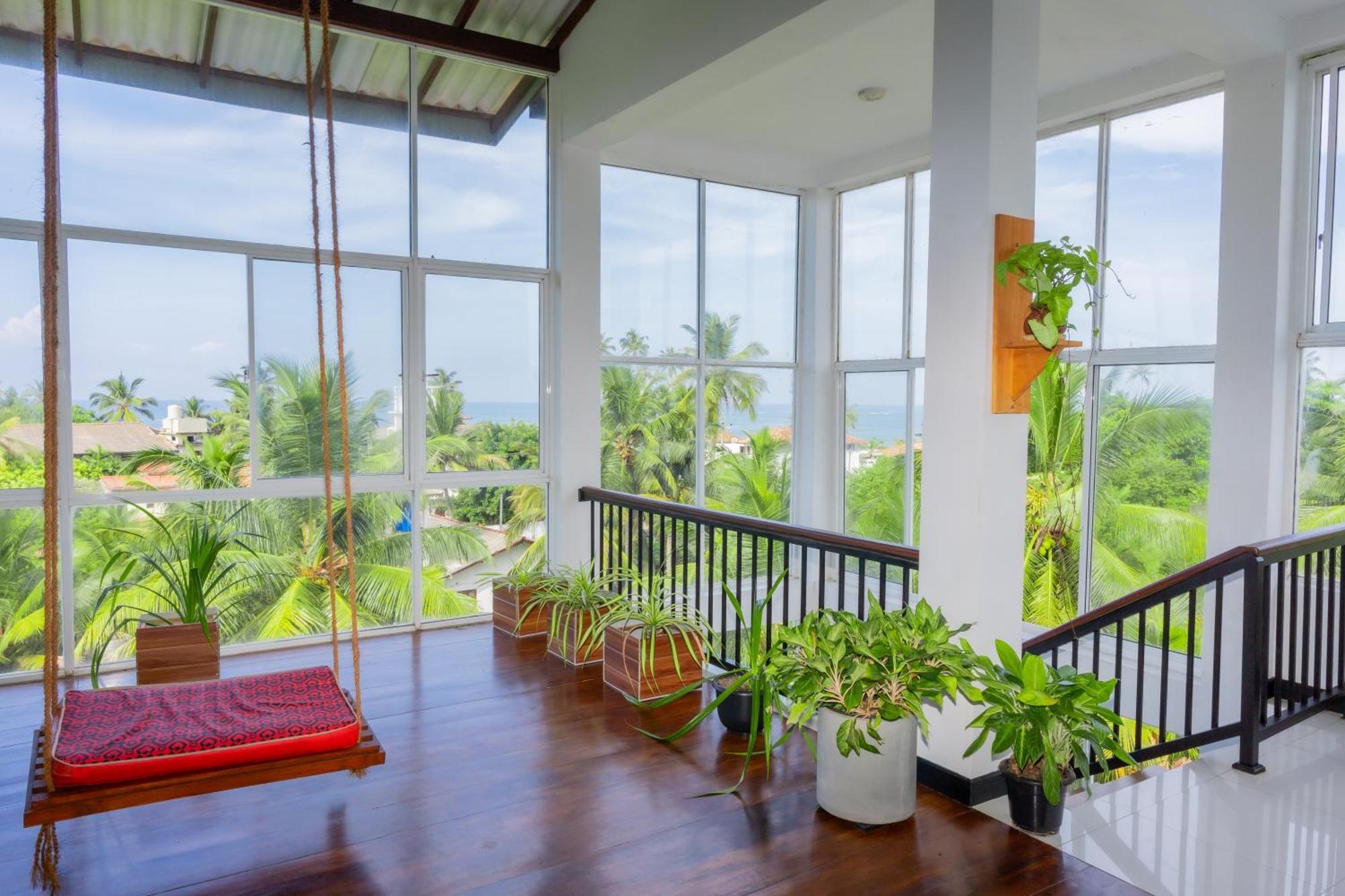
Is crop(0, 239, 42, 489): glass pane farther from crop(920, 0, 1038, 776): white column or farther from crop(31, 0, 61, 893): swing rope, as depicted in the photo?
crop(920, 0, 1038, 776): white column

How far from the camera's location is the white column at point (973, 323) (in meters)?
2.88

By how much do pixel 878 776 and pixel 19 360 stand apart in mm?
4178

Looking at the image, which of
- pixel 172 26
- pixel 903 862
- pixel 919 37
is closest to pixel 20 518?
pixel 172 26

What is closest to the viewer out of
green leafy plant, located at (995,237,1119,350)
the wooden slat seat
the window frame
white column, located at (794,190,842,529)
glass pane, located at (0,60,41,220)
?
the wooden slat seat

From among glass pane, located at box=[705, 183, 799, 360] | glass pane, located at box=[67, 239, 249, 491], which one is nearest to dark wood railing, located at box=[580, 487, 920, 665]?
glass pane, located at box=[705, 183, 799, 360]

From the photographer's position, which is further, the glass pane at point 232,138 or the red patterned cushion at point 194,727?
the glass pane at point 232,138

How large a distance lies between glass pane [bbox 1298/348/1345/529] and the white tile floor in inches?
55.3

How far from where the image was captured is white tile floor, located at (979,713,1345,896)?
100 inches

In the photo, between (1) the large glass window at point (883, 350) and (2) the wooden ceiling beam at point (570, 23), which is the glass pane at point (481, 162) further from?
(1) the large glass window at point (883, 350)

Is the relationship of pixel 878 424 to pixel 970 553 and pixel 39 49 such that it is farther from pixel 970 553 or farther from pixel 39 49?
pixel 39 49

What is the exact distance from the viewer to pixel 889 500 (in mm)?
6910

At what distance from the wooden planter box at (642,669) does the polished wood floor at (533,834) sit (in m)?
0.34

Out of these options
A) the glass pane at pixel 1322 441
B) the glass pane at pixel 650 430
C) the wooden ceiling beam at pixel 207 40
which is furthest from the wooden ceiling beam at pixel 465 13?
the glass pane at pixel 1322 441

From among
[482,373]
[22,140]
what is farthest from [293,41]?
[482,373]
